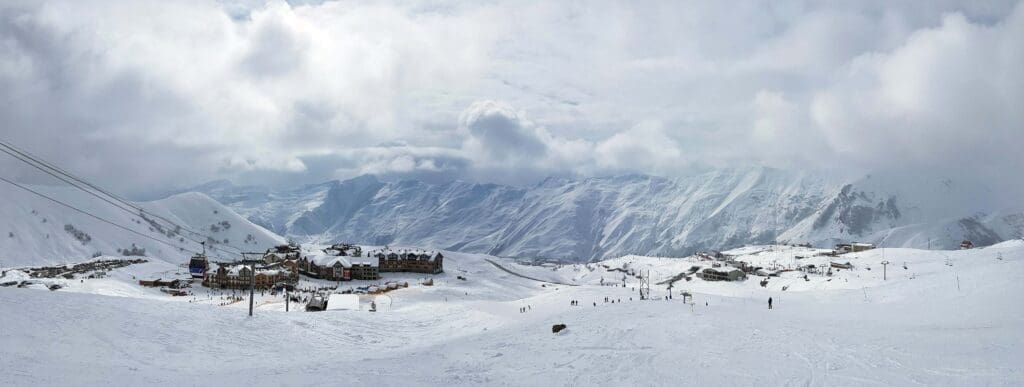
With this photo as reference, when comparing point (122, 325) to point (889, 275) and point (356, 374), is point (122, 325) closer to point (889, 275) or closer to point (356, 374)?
point (356, 374)

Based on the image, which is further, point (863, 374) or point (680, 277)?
point (680, 277)

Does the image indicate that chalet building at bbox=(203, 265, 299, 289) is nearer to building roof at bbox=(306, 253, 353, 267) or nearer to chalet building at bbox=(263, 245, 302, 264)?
building roof at bbox=(306, 253, 353, 267)

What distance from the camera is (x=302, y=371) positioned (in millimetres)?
28797

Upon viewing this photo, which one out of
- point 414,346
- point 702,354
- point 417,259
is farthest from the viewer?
point 417,259

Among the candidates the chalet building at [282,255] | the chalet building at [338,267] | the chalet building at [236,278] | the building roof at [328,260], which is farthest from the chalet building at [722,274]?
the chalet building at [236,278]

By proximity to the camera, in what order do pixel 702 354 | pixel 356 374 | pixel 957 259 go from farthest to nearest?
pixel 957 259 → pixel 702 354 → pixel 356 374

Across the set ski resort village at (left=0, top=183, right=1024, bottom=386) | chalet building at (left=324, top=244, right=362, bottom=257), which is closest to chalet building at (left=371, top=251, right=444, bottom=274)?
chalet building at (left=324, top=244, right=362, bottom=257)

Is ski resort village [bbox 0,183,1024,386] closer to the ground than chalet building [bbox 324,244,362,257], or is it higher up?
closer to the ground

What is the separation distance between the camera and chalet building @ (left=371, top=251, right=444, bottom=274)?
15138 centimetres

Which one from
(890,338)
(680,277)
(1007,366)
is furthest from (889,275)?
(1007,366)

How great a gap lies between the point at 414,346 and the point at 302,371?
15.5 metres

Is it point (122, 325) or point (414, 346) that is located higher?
point (122, 325)

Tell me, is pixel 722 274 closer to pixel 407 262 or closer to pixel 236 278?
pixel 407 262

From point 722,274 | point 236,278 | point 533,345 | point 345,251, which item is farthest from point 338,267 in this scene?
point 533,345
